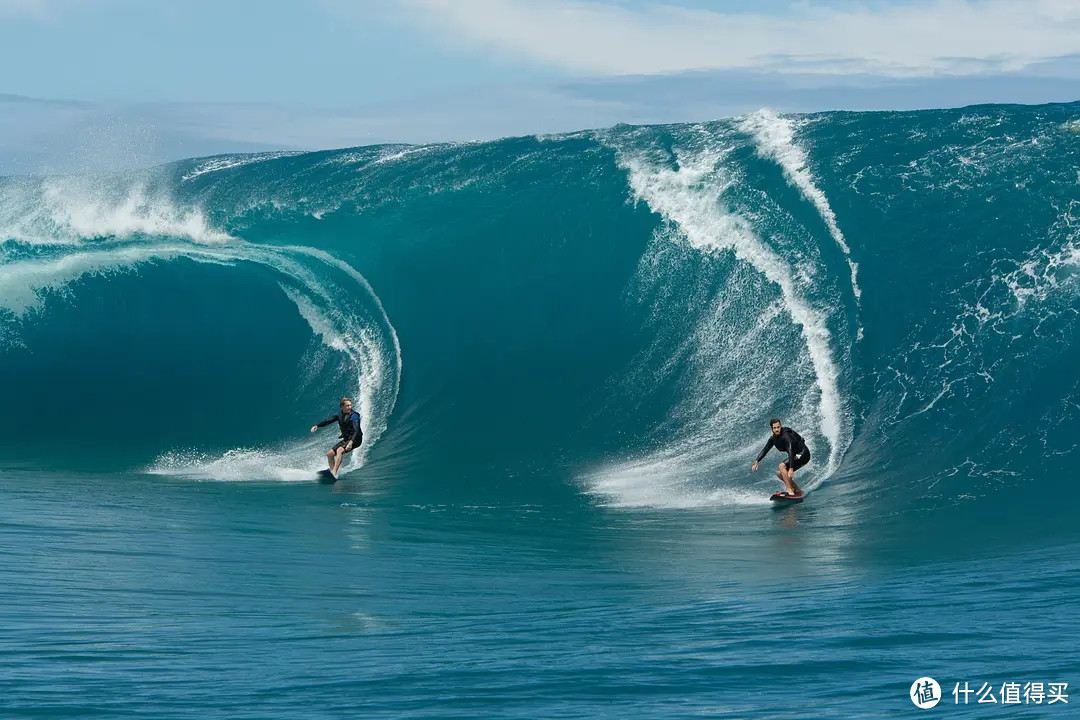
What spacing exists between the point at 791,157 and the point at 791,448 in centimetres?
631

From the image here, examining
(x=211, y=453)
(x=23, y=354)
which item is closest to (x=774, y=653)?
(x=211, y=453)

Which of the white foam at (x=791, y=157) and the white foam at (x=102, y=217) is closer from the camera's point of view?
the white foam at (x=791, y=157)

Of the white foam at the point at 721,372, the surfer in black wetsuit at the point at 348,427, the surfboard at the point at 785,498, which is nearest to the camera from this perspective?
the surfboard at the point at 785,498

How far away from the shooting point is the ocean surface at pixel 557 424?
678 centimetres

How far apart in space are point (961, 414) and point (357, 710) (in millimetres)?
9226

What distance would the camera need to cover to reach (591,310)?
1709 cm

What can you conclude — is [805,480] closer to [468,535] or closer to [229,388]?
[468,535]

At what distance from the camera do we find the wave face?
542 inches

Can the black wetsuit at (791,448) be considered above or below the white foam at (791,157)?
below

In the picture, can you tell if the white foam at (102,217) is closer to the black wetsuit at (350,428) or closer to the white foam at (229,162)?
the white foam at (229,162)

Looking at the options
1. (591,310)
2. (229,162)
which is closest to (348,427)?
(591,310)

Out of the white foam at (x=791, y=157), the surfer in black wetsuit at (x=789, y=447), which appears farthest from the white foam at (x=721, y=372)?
the white foam at (x=791, y=157)

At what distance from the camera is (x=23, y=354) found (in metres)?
19.1

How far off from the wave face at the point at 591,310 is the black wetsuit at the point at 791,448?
32 centimetres
